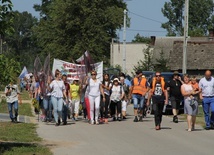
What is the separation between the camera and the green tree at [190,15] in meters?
113

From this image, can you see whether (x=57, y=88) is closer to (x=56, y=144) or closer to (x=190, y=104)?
(x=190, y=104)

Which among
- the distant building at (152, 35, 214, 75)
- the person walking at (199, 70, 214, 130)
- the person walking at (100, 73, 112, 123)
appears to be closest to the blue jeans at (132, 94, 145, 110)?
the person walking at (100, 73, 112, 123)

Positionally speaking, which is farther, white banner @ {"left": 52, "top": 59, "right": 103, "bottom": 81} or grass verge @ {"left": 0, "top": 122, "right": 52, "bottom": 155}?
white banner @ {"left": 52, "top": 59, "right": 103, "bottom": 81}

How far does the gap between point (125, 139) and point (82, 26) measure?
52783 millimetres

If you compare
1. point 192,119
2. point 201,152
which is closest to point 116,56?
point 192,119

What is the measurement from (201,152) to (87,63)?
11349mm

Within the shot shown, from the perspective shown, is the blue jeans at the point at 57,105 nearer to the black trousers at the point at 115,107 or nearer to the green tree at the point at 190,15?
the black trousers at the point at 115,107

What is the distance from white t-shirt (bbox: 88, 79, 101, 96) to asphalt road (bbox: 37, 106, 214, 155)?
3.58ft

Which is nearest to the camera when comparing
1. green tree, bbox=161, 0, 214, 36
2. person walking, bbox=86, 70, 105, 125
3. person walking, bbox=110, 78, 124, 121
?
person walking, bbox=86, 70, 105, 125

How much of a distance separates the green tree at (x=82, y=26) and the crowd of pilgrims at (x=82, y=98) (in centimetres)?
4381

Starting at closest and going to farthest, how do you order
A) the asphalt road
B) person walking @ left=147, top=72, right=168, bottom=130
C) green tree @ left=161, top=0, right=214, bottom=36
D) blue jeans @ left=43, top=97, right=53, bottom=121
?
1. the asphalt road
2. person walking @ left=147, top=72, right=168, bottom=130
3. blue jeans @ left=43, top=97, right=53, bottom=121
4. green tree @ left=161, top=0, right=214, bottom=36

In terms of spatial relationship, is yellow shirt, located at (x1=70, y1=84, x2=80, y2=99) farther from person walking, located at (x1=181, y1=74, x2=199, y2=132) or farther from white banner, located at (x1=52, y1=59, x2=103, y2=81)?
person walking, located at (x1=181, y1=74, x2=199, y2=132)

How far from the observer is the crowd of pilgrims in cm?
2175

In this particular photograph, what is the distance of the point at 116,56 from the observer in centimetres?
7825
